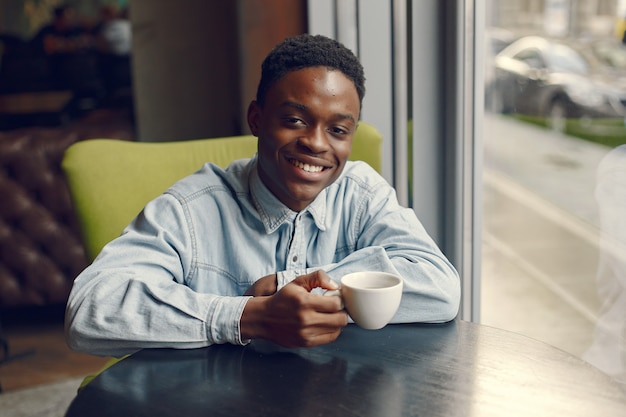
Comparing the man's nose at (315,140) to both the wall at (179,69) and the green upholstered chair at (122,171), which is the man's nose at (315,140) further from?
the wall at (179,69)

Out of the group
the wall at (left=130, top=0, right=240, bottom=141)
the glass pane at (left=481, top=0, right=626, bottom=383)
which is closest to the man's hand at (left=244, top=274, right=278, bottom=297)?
the glass pane at (left=481, top=0, right=626, bottom=383)

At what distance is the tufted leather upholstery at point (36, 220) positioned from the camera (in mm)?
3018

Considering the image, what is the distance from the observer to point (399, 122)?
211 centimetres

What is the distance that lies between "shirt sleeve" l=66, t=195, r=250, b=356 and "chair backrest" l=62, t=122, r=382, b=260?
0.29m

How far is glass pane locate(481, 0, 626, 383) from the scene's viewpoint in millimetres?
1362

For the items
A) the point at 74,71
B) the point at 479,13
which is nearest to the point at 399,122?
the point at 479,13

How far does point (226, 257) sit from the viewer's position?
1424 mm

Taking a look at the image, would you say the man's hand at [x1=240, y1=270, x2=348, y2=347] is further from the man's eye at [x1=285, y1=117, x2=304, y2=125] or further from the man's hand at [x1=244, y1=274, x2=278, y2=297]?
the man's eye at [x1=285, y1=117, x2=304, y2=125]

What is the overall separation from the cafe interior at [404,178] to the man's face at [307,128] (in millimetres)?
327

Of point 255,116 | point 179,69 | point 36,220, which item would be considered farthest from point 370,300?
point 179,69

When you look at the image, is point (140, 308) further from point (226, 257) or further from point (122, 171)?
point (122, 171)

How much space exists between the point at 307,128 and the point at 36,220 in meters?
2.15

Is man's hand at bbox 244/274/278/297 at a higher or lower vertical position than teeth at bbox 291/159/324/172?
lower

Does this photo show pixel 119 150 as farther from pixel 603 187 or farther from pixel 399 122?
pixel 603 187
